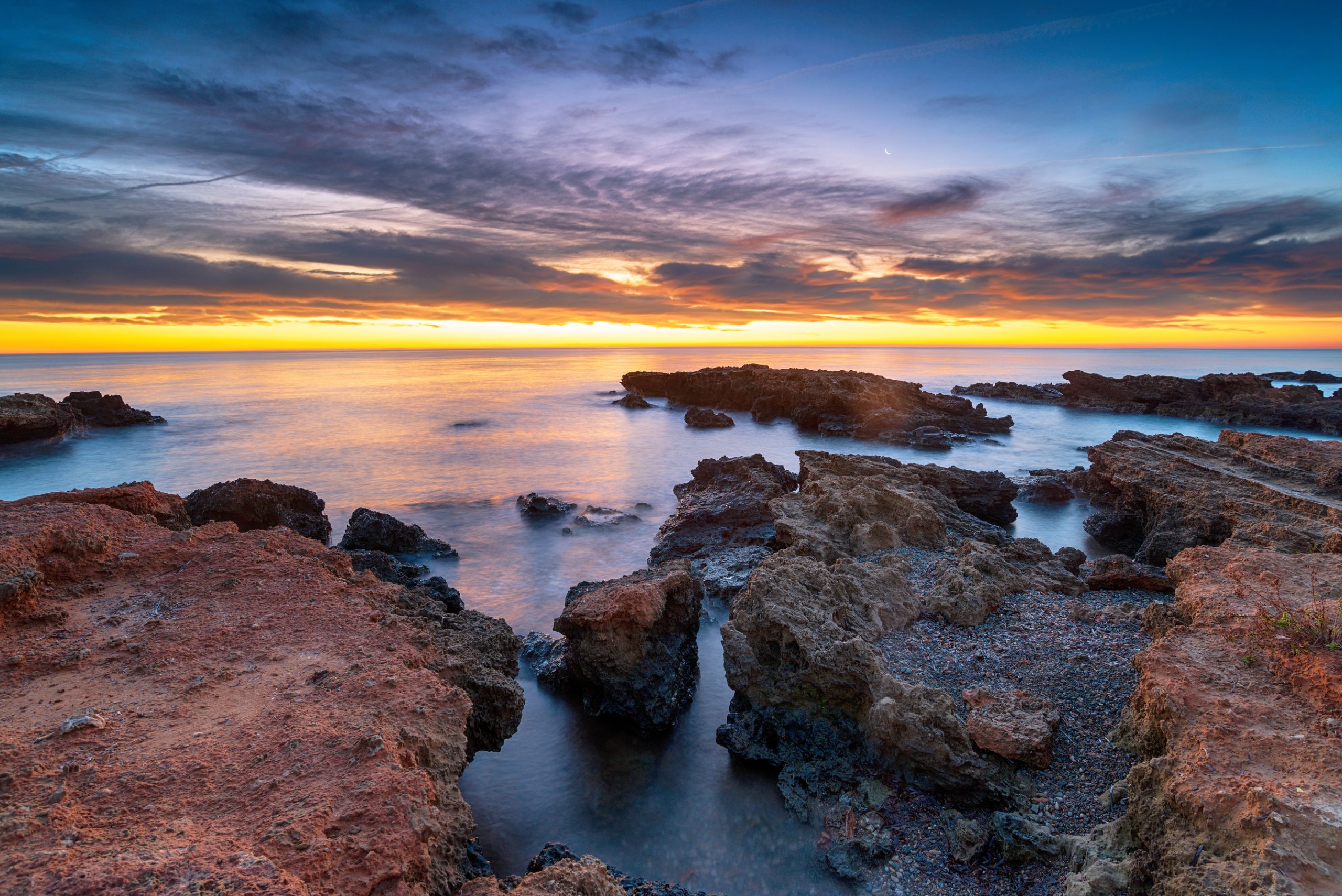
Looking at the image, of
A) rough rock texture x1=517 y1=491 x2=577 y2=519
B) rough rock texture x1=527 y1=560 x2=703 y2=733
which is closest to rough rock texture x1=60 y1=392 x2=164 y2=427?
rough rock texture x1=517 y1=491 x2=577 y2=519

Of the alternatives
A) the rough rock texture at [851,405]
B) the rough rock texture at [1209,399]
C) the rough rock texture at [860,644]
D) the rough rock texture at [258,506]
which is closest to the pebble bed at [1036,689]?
the rough rock texture at [860,644]

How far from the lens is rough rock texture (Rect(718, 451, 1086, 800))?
7.38 meters

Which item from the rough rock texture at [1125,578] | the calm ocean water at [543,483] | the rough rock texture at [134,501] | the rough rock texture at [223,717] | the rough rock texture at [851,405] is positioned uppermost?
the rough rock texture at [851,405]

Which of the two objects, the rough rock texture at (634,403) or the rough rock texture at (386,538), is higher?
the rough rock texture at (634,403)

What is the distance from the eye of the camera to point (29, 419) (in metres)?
31.4

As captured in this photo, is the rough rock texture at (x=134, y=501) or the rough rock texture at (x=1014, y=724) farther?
the rough rock texture at (x=134, y=501)

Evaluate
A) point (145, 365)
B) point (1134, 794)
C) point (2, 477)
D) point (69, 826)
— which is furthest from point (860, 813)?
point (145, 365)

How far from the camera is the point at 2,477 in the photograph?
27.0 meters

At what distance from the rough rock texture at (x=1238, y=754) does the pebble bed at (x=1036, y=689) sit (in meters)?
0.58

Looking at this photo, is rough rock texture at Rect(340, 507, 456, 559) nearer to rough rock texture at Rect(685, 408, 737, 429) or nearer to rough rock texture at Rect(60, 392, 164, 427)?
rough rock texture at Rect(685, 408, 737, 429)

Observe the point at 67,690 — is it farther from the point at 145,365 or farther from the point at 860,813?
the point at 145,365

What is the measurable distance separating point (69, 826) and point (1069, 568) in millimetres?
15849

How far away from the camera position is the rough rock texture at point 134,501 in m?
8.88

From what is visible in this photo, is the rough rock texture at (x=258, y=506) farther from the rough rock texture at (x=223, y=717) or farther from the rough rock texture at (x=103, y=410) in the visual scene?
the rough rock texture at (x=103, y=410)
